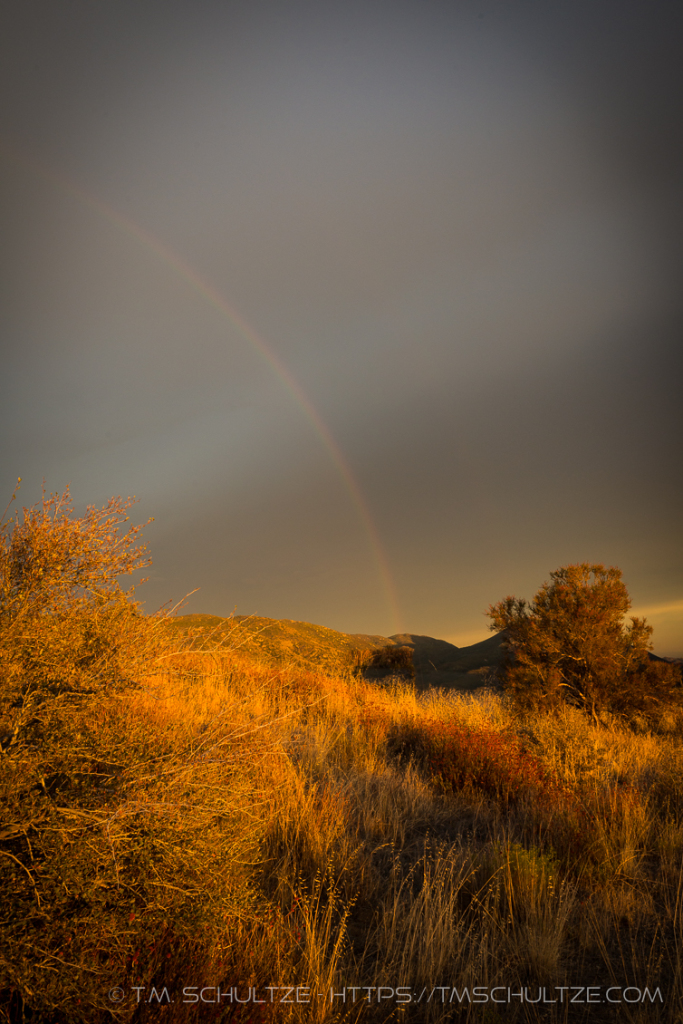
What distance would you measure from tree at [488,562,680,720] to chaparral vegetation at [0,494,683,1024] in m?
5.79

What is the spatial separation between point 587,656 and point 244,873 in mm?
9946

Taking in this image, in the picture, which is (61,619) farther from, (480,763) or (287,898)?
(480,763)

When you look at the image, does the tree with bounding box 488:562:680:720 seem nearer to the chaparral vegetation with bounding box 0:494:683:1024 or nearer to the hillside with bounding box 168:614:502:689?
the hillside with bounding box 168:614:502:689

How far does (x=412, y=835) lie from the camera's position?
15.9 ft

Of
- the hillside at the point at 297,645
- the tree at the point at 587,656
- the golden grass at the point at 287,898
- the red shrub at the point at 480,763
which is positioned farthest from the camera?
the tree at the point at 587,656

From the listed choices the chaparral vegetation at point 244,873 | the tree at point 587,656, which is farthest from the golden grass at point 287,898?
the tree at point 587,656

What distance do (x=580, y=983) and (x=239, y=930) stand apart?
2023mm

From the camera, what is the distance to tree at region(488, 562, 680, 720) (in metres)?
11.2

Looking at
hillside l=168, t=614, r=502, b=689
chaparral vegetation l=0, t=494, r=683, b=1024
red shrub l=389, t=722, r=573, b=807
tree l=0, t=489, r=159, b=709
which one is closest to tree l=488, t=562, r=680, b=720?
hillside l=168, t=614, r=502, b=689

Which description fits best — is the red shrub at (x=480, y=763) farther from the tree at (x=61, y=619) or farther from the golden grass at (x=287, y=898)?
the tree at (x=61, y=619)

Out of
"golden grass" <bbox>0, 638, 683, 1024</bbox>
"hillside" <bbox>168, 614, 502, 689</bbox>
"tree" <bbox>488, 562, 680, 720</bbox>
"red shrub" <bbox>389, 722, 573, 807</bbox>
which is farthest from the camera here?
"tree" <bbox>488, 562, 680, 720</bbox>

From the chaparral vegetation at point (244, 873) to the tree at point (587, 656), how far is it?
19.0 feet

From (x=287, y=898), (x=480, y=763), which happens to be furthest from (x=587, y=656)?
(x=287, y=898)

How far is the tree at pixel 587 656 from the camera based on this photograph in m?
11.2
